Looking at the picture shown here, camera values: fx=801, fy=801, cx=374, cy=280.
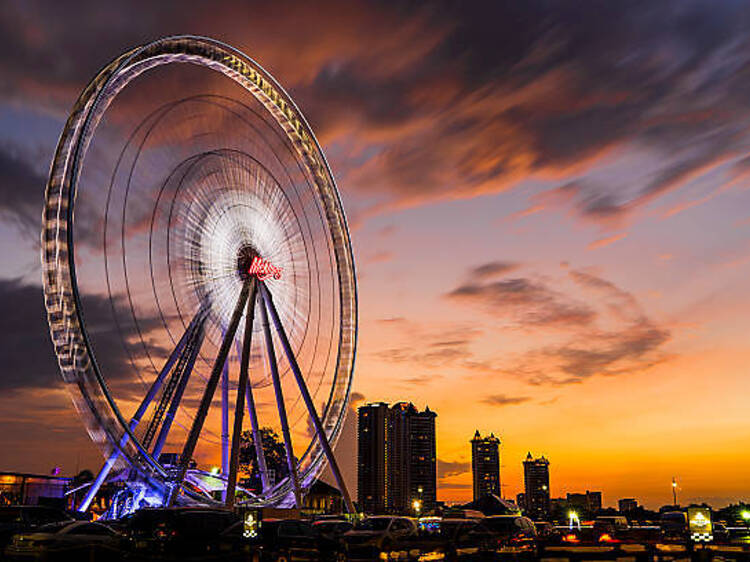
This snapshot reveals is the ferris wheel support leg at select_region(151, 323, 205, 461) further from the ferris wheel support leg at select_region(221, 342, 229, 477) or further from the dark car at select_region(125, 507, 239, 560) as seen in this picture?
the dark car at select_region(125, 507, 239, 560)

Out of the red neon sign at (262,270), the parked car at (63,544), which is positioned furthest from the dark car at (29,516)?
the red neon sign at (262,270)

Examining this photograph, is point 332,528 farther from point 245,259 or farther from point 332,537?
point 245,259

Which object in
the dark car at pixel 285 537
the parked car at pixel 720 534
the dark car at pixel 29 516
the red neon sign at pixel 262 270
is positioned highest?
the red neon sign at pixel 262 270

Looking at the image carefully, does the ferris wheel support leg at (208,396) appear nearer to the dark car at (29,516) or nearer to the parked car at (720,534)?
the dark car at (29,516)

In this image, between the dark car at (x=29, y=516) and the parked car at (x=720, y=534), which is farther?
the parked car at (x=720, y=534)

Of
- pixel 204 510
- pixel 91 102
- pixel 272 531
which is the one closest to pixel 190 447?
pixel 272 531

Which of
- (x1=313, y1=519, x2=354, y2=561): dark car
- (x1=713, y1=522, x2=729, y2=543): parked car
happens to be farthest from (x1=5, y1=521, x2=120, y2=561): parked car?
(x1=713, y1=522, x2=729, y2=543): parked car
